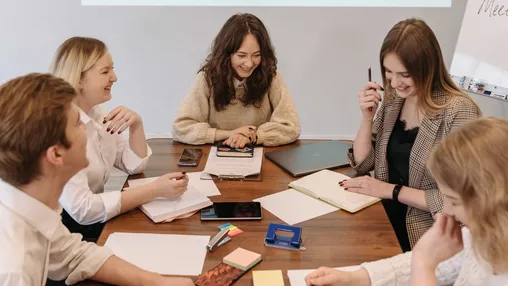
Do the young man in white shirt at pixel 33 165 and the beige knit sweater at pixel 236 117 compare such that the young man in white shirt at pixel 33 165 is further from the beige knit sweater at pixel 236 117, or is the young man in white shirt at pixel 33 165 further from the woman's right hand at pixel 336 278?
the beige knit sweater at pixel 236 117

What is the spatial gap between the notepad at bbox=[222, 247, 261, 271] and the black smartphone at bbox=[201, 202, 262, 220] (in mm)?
186

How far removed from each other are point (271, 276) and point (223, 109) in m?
1.16

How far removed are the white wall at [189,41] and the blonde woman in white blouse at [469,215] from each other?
220 centimetres

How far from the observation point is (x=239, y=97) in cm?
218

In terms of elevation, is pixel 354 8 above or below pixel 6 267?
above

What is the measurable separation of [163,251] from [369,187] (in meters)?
0.69

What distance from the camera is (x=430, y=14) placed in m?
3.06

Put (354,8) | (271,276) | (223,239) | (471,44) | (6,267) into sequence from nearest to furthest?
(6,267)
(271,276)
(223,239)
(471,44)
(354,8)

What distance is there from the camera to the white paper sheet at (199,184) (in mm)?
1579

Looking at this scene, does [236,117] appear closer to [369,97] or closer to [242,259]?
[369,97]

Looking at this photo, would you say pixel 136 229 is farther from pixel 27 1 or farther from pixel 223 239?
pixel 27 1

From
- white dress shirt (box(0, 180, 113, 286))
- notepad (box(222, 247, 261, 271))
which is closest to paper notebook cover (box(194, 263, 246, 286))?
notepad (box(222, 247, 261, 271))

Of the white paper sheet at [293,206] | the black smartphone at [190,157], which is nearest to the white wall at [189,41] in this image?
the black smartphone at [190,157]

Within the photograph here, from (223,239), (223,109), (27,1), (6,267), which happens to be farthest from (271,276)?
(27,1)
